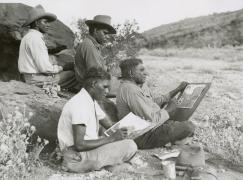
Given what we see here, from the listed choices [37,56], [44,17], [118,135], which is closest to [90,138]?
[118,135]

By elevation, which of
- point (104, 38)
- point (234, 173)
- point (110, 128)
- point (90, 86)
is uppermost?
point (104, 38)

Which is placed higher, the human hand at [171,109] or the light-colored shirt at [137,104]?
the light-colored shirt at [137,104]

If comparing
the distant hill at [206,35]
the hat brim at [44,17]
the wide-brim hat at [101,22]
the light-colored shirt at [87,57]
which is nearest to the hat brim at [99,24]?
the wide-brim hat at [101,22]

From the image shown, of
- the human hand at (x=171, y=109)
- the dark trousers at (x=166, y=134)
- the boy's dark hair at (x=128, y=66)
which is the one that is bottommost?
the dark trousers at (x=166, y=134)

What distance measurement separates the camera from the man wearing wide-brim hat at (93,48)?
6.84 m

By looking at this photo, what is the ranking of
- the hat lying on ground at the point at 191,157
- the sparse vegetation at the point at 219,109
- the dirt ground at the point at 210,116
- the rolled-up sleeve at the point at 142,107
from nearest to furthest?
the dirt ground at the point at 210,116 < the hat lying on ground at the point at 191,157 < the rolled-up sleeve at the point at 142,107 < the sparse vegetation at the point at 219,109

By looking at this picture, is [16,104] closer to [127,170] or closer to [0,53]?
[127,170]

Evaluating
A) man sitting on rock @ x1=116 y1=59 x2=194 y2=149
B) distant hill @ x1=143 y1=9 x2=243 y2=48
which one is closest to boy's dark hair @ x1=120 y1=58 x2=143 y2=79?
man sitting on rock @ x1=116 y1=59 x2=194 y2=149

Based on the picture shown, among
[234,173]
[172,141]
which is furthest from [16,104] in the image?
[234,173]

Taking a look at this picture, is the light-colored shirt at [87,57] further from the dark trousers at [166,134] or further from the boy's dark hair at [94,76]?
the boy's dark hair at [94,76]

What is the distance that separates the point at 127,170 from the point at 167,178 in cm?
48

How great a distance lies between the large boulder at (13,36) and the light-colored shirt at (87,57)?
2.77 metres

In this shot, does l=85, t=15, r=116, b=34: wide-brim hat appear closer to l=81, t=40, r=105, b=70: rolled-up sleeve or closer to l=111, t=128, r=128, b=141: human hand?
l=81, t=40, r=105, b=70: rolled-up sleeve

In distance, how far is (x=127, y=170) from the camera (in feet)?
16.8
